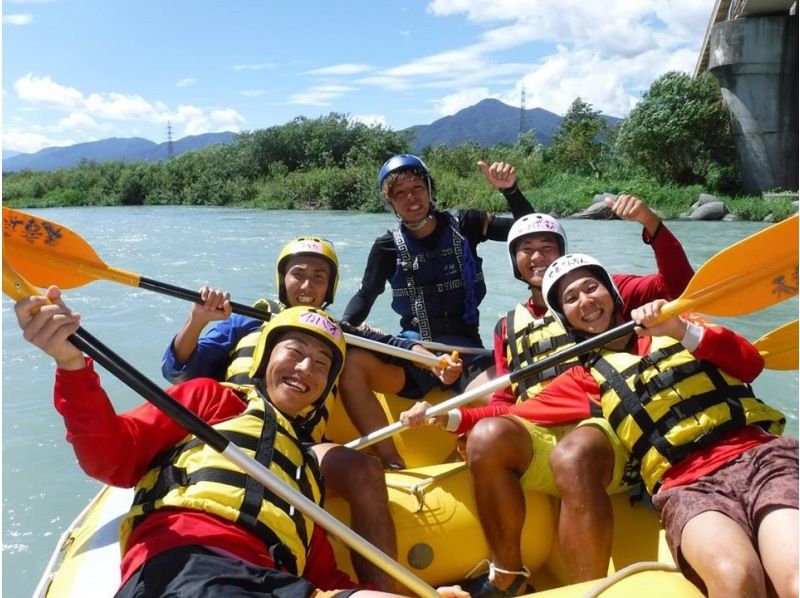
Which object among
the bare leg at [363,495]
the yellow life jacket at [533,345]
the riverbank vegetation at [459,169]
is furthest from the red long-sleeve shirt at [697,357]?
the riverbank vegetation at [459,169]

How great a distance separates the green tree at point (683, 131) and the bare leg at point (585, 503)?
1925cm

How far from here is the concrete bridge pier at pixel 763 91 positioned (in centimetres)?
1795

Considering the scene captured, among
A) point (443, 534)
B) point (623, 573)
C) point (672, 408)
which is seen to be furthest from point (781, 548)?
point (443, 534)

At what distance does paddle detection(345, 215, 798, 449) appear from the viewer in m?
1.98

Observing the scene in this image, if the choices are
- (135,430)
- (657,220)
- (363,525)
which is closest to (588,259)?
(657,220)

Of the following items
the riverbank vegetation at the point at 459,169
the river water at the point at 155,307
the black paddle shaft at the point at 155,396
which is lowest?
the river water at the point at 155,307

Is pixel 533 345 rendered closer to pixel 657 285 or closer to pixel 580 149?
pixel 657 285

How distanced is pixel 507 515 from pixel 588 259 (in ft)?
2.88

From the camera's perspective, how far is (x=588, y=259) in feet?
7.40

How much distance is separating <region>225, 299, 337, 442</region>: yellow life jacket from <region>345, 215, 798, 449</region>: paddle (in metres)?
0.79

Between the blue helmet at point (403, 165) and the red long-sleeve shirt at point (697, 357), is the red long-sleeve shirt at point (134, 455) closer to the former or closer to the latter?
the red long-sleeve shirt at point (697, 357)

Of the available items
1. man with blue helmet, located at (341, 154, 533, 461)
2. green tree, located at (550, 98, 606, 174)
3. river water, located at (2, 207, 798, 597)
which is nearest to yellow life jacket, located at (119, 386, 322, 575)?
man with blue helmet, located at (341, 154, 533, 461)

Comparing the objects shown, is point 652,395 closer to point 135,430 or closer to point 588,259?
point 588,259

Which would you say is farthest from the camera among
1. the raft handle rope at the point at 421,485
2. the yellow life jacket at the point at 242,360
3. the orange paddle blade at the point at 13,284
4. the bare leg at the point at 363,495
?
the yellow life jacket at the point at 242,360
